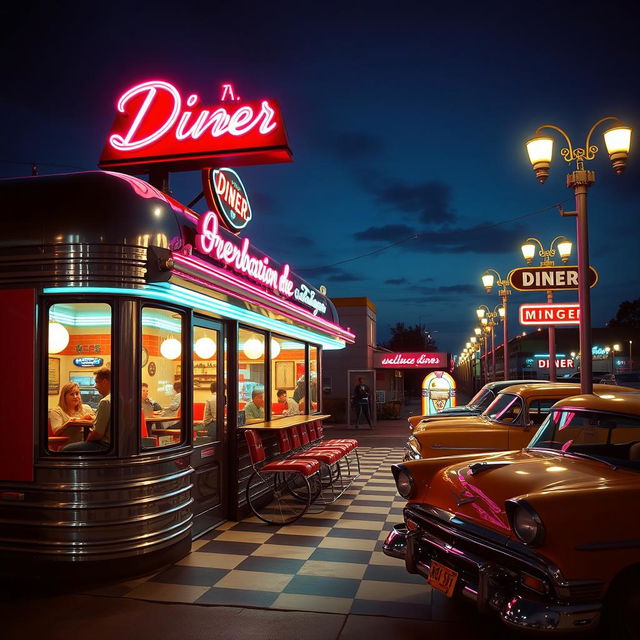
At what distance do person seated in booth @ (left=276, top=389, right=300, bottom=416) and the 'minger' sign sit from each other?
549 cm

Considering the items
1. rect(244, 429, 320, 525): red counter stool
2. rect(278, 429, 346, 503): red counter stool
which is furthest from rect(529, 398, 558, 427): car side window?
rect(244, 429, 320, 525): red counter stool

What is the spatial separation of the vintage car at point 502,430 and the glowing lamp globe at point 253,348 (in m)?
2.91

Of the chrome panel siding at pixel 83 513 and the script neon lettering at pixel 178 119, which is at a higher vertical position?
the script neon lettering at pixel 178 119

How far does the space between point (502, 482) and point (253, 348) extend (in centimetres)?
657

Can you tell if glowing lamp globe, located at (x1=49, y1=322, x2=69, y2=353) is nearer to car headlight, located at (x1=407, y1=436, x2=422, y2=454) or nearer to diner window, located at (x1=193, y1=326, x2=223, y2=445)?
diner window, located at (x1=193, y1=326, x2=223, y2=445)

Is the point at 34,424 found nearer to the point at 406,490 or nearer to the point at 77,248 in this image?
the point at 77,248

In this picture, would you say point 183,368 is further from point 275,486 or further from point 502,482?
point 502,482

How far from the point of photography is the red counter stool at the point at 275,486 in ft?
28.3

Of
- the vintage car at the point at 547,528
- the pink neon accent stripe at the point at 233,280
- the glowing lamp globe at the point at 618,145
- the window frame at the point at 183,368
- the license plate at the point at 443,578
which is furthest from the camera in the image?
the glowing lamp globe at the point at 618,145

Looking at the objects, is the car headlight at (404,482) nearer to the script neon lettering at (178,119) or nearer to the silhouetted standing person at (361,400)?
the script neon lettering at (178,119)

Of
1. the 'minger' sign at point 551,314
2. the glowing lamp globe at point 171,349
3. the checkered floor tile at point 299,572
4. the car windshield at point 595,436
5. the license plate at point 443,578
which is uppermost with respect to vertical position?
the 'minger' sign at point 551,314

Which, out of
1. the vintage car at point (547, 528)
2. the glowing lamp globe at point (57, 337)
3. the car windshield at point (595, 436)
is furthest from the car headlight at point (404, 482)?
the glowing lamp globe at point (57, 337)

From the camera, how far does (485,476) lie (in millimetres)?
4691

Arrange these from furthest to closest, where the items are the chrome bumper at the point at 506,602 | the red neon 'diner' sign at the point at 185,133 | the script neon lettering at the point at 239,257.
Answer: the red neon 'diner' sign at the point at 185,133, the script neon lettering at the point at 239,257, the chrome bumper at the point at 506,602
